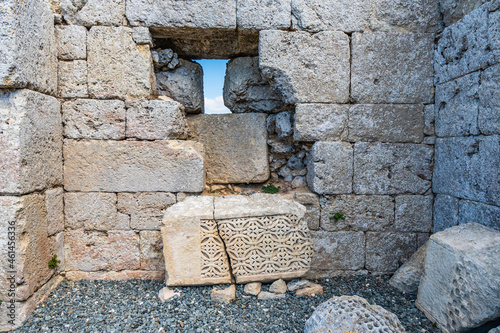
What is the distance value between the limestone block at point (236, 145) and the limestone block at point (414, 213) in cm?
175

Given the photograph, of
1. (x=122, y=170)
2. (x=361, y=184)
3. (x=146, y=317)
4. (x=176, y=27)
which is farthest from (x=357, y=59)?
(x=146, y=317)

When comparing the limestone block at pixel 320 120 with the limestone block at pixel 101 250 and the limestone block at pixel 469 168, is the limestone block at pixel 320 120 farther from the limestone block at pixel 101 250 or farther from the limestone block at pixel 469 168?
the limestone block at pixel 101 250

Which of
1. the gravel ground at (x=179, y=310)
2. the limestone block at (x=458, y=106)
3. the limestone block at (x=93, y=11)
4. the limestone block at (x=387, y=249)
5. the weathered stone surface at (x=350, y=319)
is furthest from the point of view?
the limestone block at (x=387, y=249)

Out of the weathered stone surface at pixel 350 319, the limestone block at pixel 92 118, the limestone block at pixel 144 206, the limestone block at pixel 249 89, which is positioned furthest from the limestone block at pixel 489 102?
the limestone block at pixel 92 118

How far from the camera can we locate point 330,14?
3.35 metres

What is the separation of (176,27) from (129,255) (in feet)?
9.22

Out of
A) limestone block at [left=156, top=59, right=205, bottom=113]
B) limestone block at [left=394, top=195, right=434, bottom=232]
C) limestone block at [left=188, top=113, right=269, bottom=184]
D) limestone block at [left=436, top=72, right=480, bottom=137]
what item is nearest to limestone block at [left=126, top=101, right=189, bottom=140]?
limestone block at [left=156, top=59, right=205, bottom=113]

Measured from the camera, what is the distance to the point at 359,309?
7.07ft

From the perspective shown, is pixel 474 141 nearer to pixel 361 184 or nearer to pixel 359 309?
pixel 361 184

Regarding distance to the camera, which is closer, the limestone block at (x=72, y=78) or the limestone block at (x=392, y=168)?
the limestone block at (x=72, y=78)

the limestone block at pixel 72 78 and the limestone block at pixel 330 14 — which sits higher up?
the limestone block at pixel 330 14

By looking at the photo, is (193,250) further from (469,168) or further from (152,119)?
(469,168)

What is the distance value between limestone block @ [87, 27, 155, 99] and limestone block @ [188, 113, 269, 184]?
3.11 feet

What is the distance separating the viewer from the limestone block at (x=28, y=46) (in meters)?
2.58
